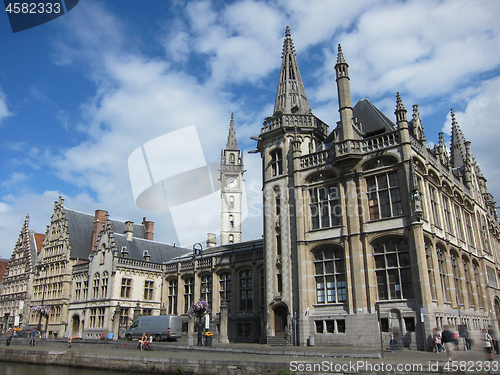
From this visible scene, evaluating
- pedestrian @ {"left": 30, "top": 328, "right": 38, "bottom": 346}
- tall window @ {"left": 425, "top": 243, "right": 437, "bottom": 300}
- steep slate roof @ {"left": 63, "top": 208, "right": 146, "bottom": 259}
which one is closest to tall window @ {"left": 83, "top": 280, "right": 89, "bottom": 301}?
steep slate roof @ {"left": 63, "top": 208, "right": 146, "bottom": 259}

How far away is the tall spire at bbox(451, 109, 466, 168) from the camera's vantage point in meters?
48.1

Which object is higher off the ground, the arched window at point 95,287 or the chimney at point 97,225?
the chimney at point 97,225

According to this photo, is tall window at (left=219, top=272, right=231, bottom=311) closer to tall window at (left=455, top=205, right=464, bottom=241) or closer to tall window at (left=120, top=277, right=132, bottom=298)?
tall window at (left=120, top=277, right=132, bottom=298)

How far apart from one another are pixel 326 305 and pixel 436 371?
586 inches

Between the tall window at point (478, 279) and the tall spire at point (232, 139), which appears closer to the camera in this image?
the tall window at point (478, 279)

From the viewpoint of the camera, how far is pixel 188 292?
44344 millimetres

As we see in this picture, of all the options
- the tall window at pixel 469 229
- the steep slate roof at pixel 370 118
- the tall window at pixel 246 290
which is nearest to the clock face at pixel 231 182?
the tall window at pixel 246 290

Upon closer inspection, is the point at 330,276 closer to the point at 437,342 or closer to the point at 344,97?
the point at 437,342

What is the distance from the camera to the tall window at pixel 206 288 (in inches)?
1644

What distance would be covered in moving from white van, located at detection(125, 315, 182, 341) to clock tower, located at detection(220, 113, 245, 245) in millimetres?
37443

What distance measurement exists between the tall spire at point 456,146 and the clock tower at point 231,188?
3884 centimetres

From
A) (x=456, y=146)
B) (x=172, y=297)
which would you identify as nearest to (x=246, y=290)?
(x=172, y=297)
